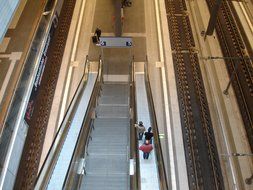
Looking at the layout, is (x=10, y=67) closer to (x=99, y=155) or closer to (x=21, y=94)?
(x=21, y=94)

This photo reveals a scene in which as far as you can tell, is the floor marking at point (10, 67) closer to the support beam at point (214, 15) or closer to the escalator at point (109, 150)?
the escalator at point (109, 150)

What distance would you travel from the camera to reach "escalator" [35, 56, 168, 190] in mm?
7477

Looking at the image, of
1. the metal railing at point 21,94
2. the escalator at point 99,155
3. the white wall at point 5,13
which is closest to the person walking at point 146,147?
the escalator at point 99,155

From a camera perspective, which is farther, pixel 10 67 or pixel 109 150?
pixel 10 67

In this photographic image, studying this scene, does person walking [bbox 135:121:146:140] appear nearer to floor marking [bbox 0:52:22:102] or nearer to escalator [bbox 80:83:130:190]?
escalator [bbox 80:83:130:190]

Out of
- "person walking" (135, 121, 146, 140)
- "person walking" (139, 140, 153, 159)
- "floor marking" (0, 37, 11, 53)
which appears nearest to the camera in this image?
"person walking" (139, 140, 153, 159)

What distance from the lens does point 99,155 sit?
9297mm

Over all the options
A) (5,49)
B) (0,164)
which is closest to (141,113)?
(0,164)

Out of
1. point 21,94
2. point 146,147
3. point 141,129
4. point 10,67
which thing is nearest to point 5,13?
point 21,94

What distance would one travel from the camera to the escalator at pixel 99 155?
748 cm

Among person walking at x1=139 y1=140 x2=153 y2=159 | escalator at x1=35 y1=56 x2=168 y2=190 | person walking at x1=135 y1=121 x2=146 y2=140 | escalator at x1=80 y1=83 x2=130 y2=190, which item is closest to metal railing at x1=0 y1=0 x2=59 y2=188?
escalator at x1=35 y1=56 x2=168 y2=190

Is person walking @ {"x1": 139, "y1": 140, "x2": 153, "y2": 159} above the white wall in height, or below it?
below

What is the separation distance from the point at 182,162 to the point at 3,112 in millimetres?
6082

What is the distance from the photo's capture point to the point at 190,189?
1109cm
